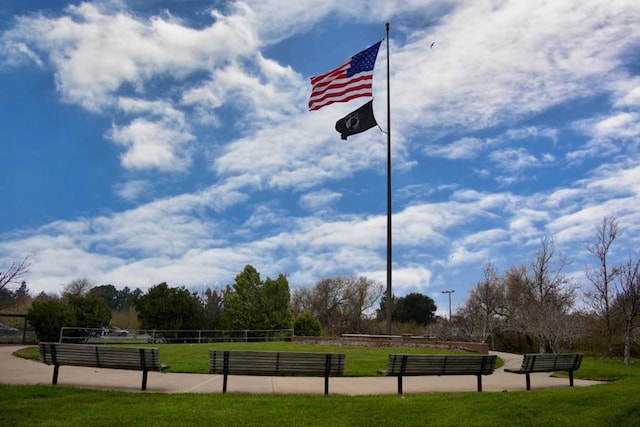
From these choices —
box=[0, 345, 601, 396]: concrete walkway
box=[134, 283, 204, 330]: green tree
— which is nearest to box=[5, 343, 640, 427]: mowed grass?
box=[0, 345, 601, 396]: concrete walkway

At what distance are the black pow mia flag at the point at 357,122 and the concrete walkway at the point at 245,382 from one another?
13.0 m

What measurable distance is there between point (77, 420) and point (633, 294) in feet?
73.1

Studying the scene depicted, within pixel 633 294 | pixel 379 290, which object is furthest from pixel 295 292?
pixel 633 294

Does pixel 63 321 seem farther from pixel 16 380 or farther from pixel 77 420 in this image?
pixel 77 420

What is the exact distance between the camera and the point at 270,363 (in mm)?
9766

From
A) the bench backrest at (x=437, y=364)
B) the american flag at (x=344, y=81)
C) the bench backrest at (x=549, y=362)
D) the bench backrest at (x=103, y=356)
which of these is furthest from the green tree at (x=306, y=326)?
the bench backrest at (x=103, y=356)

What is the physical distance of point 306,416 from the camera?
24.7ft

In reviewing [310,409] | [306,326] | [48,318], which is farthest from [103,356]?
[306,326]

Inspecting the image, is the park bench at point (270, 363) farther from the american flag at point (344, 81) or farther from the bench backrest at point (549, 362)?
the american flag at point (344, 81)

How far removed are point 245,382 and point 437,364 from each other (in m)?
3.84

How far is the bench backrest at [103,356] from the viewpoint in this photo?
9750 mm

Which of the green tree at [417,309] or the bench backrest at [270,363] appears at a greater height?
the green tree at [417,309]

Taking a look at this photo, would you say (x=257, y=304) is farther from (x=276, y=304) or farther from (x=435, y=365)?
(x=435, y=365)

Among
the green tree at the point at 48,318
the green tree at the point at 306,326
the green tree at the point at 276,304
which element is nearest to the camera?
the green tree at the point at 48,318
